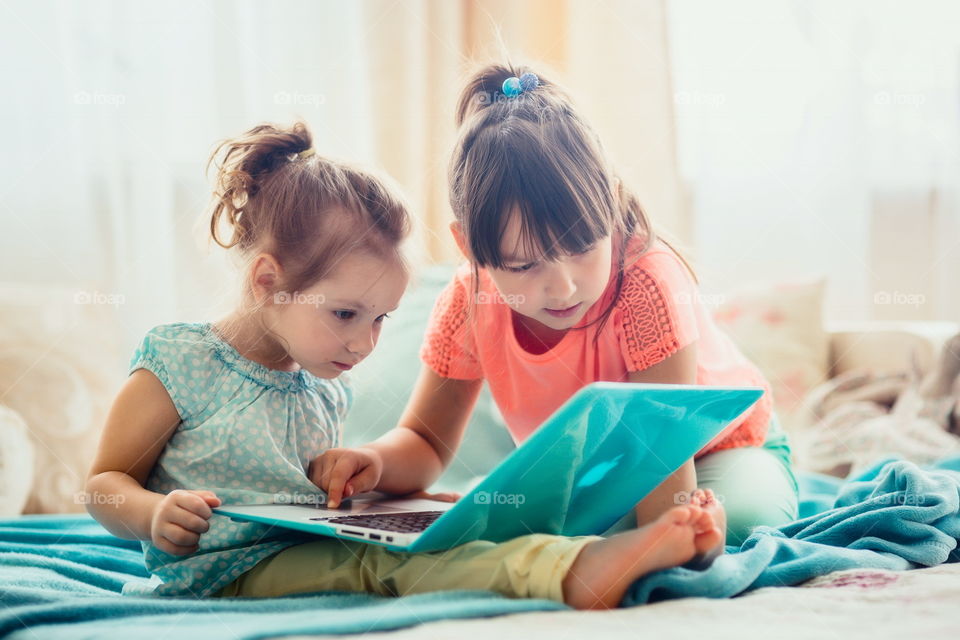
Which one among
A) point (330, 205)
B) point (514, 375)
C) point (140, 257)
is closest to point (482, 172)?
point (330, 205)

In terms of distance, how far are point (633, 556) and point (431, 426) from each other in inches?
21.0

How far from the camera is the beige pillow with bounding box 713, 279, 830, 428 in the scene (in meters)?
2.12

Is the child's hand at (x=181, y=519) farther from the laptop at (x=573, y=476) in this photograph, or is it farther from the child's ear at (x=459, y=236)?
the child's ear at (x=459, y=236)

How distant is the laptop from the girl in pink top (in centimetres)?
6

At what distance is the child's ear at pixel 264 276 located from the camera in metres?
1.08

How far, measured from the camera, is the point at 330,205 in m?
1.08

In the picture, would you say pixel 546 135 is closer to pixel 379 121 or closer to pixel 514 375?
pixel 514 375

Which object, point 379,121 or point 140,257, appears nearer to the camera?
point 140,257

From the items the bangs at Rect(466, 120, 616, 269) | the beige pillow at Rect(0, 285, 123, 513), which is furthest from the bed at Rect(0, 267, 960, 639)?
the bangs at Rect(466, 120, 616, 269)

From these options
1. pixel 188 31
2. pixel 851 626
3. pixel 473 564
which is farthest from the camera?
pixel 188 31

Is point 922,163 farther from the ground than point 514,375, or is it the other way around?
point 922,163

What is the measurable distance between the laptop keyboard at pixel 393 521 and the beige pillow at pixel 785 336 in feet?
4.41

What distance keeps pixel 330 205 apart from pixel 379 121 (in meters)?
1.45

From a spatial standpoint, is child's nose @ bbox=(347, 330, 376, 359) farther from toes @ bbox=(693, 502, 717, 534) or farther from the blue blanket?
toes @ bbox=(693, 502, 717, 534)
